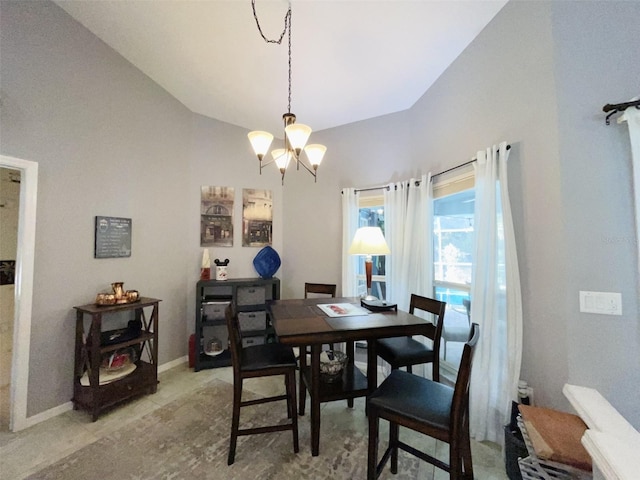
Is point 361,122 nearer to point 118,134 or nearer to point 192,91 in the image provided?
point 192,91

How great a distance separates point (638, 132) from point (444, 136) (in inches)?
52.7

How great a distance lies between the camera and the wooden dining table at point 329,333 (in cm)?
157

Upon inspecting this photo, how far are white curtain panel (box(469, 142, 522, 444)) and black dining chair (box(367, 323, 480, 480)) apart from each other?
597 mm

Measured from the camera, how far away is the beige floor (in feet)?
5.29

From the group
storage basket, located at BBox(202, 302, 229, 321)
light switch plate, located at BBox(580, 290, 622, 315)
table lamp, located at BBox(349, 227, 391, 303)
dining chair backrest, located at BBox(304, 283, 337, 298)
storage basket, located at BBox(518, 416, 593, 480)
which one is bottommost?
storage basket, located at BBox(518, 416, 593, 480)

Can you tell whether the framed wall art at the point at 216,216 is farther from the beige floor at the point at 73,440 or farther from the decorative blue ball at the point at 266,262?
the beige floor at the point at 73,440

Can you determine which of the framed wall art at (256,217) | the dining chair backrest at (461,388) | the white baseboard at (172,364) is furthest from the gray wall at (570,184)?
the white baseboard at (172,364)

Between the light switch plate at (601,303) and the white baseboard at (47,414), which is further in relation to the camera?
the white baseboard at (47,414)

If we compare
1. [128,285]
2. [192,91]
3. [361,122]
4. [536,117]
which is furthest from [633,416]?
[192,91]

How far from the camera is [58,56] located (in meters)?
2.14

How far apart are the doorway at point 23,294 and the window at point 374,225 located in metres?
2.96

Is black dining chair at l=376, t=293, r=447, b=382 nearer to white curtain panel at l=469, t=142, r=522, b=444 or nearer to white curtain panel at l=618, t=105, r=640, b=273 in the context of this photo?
white curtain panel at l=469, t=142, r=522, b=444

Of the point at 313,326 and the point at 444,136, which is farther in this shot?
the point at 444,136

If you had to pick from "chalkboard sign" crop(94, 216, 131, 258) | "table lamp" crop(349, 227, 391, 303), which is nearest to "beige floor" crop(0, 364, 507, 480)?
"table lamp" crop(349, 227, 391, 303)
